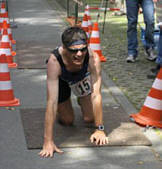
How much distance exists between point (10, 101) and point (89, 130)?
1461mm

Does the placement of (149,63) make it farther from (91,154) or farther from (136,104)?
(91,154)

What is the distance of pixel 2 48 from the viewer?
922cm

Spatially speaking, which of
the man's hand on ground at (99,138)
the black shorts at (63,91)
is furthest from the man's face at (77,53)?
the man's hand on ground at (99,138)

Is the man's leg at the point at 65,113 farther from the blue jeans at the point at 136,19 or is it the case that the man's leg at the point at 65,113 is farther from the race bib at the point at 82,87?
the blue jeans at the point at 136,19

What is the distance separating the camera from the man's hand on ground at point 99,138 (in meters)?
5.68

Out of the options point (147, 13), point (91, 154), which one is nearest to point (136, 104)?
point (91, 154)

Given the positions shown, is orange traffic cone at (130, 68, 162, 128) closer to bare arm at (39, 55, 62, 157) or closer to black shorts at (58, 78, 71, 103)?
black shorts at (58, 78, 71, 103)

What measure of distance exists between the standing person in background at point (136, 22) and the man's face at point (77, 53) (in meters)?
4.21

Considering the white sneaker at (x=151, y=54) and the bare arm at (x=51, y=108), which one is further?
the white sneaker at (x=151, y=54)

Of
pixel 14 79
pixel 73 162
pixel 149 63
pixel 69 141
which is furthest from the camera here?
pixel 149 63

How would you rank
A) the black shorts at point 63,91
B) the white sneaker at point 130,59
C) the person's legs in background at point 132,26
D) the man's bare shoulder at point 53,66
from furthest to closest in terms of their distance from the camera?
the white sneaker at point 130,59 < the person's legs in background at point 132,26 < the black shorts at point 63,91 < the man's bare shoulder at point 53,66

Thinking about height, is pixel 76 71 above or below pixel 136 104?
above

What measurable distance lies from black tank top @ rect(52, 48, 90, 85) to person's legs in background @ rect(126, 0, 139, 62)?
3916 millimetres

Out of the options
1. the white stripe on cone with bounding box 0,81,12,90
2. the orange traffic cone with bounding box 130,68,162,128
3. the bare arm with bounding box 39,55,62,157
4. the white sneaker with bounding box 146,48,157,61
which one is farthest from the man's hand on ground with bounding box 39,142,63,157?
the white sneaker with bounding box 146,48,157,61
